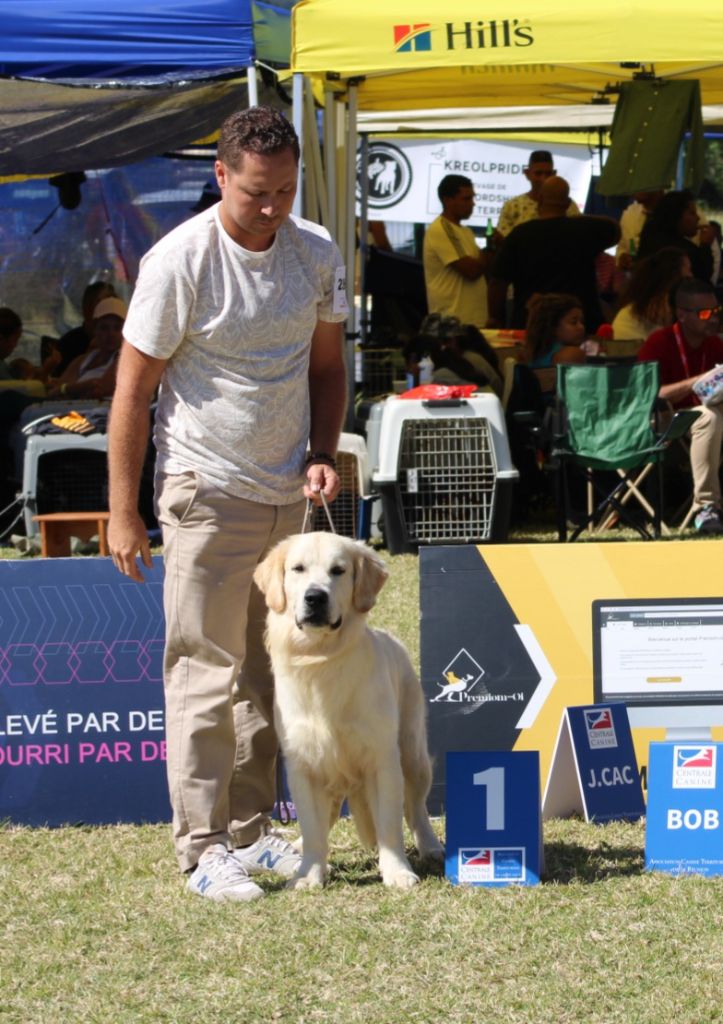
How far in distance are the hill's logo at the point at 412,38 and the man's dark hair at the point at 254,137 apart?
4.98 meters

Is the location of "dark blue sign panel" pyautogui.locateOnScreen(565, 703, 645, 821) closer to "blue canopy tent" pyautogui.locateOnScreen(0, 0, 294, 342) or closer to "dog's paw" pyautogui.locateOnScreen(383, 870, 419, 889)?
"dog's paw" pyautogui.locateOnScreen(383, 870, 419, 889)

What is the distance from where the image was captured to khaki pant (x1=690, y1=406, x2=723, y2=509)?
31.1 feet

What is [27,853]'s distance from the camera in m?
4.64

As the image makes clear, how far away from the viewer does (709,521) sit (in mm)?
9438

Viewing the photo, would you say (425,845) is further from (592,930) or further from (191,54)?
(191,54)

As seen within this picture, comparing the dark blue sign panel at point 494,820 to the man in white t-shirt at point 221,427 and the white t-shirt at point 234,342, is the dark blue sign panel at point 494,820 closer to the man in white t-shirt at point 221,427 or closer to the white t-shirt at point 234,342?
the man in white t-shirt at point 221,427

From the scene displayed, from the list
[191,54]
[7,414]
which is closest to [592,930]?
[191,54]

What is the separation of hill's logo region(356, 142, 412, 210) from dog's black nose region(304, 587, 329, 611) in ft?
43.2

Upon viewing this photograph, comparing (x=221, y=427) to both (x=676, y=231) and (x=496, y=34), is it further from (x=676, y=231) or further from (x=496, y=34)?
(x=676, y=231)

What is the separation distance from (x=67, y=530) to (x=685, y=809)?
5603mm

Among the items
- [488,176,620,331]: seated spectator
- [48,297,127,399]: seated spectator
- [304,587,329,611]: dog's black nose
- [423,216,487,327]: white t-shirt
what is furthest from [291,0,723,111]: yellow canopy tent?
[304,587,329,611]: dog's black nose

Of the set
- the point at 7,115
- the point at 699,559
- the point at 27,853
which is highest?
the point at 7,115

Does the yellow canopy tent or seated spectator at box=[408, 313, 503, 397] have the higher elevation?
A: the yellow canopy tent

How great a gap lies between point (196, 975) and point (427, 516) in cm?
572
